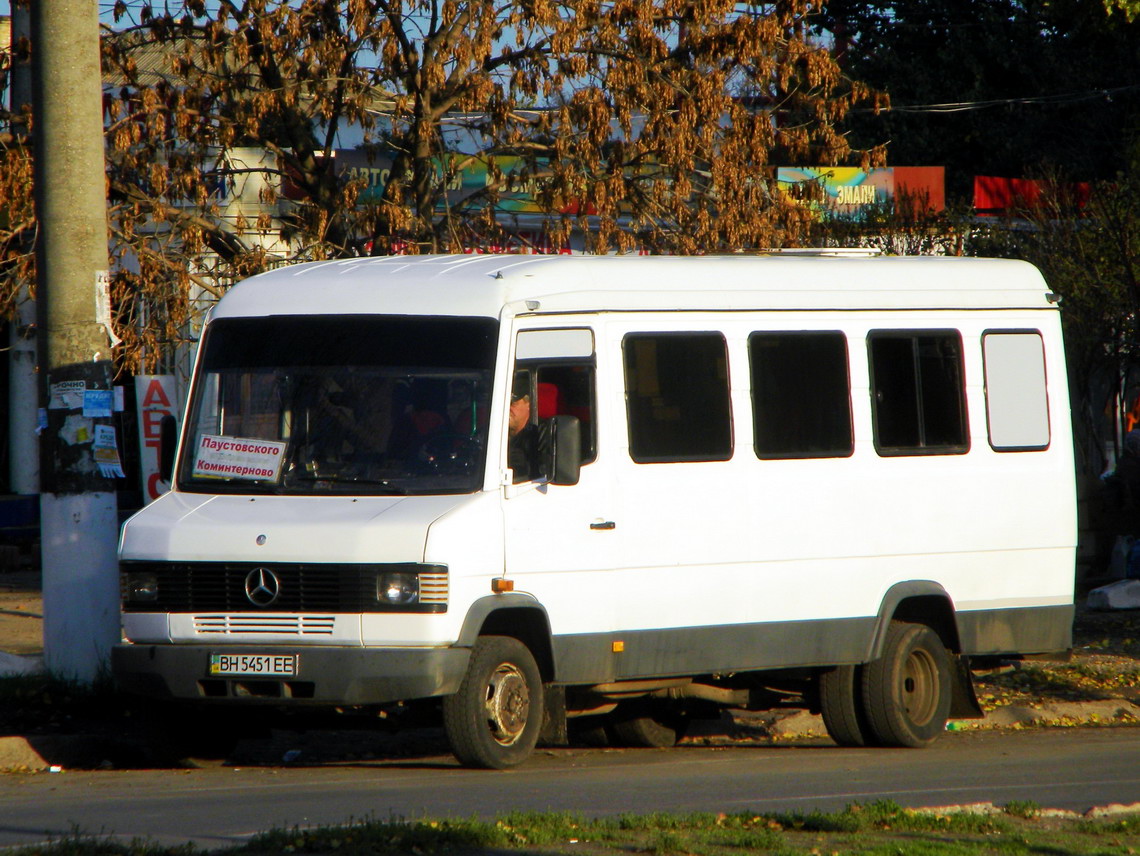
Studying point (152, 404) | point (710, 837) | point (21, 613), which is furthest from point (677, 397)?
point (21, 613)

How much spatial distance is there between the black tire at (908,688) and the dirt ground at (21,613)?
19.2 ft

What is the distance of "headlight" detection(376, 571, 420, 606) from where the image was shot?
27.6ft

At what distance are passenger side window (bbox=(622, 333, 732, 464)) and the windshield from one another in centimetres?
88

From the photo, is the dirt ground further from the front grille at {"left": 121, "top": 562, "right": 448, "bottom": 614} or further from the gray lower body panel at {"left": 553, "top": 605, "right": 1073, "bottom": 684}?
the gray lower body panel at {"left": 553, "top": 605, "right": 1073, "bottom": 684}

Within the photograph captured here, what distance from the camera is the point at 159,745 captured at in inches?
373

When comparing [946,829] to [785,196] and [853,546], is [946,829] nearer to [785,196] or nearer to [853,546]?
[853,546]

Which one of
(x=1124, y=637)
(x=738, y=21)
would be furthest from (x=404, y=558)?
(x=1124, y=637)

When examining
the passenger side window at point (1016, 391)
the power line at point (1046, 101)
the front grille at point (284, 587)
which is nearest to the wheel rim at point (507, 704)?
the front grille at point (284, 587)

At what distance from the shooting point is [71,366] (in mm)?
10430

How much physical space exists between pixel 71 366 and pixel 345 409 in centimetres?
231

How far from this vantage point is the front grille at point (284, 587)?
8422 millimetres

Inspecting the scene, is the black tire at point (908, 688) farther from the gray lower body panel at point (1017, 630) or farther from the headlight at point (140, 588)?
the headlight at point (140, 588)

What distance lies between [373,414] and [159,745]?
2171mm

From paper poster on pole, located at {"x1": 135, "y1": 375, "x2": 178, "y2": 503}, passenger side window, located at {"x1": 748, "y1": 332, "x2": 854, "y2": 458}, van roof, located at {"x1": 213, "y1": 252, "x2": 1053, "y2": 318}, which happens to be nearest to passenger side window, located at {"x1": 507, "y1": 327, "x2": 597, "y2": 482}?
van roof, located at {"x1": 213, "y1": 252, "x2": 1053, "y2": 318}
